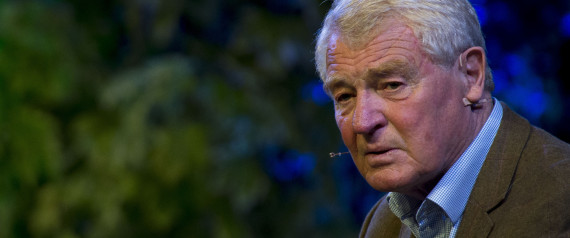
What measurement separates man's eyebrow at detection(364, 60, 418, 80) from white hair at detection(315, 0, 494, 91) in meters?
0.04

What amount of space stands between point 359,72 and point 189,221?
9.80 ft

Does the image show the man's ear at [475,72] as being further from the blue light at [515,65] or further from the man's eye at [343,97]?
the blue light at [515,65]

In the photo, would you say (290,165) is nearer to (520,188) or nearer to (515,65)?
(515,65)

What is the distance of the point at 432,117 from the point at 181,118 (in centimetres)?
286

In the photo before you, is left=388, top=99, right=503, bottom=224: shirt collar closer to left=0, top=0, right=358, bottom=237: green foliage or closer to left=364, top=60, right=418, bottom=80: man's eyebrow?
left=364, top=60, right=418, bottom=80: man's eyebrow

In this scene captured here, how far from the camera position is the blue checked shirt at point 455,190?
1376mm

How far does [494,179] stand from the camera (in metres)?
1.34

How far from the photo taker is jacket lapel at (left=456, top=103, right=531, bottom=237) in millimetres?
1313

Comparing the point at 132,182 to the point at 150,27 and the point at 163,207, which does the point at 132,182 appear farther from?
the point at 150,27

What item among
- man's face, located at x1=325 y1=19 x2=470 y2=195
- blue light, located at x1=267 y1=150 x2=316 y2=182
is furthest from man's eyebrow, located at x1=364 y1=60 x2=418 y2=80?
blue light, located at x1=267 y1=150 x2=316 y2=182

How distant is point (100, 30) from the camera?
454 cm

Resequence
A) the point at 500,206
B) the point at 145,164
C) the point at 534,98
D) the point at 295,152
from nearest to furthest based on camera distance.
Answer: the point at 500,206, the point at 534,98, the point at 145,164, the point at 295,152

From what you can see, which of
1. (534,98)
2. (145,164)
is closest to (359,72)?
(534,98)

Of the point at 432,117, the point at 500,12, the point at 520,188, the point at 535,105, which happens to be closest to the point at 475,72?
the point at 432,117
